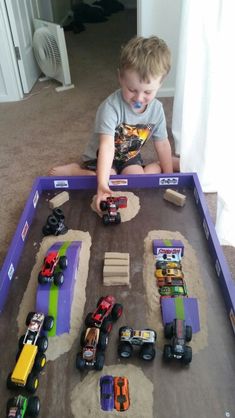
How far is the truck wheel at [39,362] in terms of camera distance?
25.4 inches

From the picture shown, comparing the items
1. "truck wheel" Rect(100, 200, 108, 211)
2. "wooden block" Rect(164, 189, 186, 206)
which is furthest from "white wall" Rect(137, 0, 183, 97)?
"truck wheel" Rect(100, 200, 108, 211)

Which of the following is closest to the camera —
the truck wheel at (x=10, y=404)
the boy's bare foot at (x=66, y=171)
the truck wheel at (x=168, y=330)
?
the truck wheel at (x=10, y=404)

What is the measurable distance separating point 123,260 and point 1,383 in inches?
13.8

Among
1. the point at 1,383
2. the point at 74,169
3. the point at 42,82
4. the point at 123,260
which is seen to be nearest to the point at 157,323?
the point at 123,260

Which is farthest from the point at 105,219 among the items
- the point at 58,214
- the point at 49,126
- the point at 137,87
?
the point at 49,126

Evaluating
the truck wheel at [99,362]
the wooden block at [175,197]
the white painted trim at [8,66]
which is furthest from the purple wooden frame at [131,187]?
the white painted trim at [8,66]

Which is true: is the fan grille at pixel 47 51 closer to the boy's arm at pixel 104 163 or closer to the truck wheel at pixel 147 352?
the boy's arm at pixel 104 163

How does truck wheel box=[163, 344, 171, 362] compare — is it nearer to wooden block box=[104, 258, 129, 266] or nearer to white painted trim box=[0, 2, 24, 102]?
wooden block box=[104, 258, 129, 266]

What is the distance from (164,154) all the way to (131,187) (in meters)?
0.19

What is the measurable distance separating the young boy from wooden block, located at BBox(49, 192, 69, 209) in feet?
0.35

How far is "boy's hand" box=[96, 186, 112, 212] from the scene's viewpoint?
0.99 m

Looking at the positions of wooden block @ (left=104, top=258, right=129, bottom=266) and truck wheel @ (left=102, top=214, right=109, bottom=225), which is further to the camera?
truck wheel @ (left=102, top=214, right=109, bottom=225)

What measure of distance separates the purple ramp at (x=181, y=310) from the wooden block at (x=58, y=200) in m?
0.43

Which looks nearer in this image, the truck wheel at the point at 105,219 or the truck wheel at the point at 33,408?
the truck wheel at the point at 33,408
